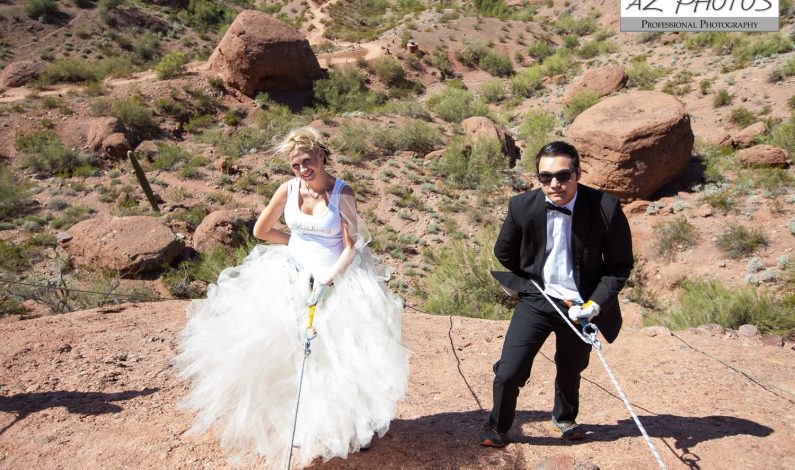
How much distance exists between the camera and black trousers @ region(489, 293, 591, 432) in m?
2.52

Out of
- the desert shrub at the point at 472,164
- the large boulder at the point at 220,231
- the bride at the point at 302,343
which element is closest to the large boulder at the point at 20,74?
the large boulder at the point at 220,231

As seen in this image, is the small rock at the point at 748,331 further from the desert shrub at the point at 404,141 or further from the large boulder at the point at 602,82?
the large boulder at the point at 602,82

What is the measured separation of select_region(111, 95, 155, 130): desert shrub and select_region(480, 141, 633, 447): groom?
16.6 m

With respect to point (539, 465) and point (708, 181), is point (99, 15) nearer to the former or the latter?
point (708, 181)

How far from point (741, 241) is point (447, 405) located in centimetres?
713

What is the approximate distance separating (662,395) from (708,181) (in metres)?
8.88

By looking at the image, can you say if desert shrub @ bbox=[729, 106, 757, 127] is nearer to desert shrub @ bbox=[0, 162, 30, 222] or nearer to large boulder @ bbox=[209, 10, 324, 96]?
large boulder @ bbox=[209, 10, 324, 96]

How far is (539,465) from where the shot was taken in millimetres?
2598

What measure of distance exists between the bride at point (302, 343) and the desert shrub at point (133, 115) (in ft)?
51.5

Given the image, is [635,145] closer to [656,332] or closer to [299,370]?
[656,332]

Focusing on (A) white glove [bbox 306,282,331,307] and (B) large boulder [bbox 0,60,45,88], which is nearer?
(A) white glove [bbox 306,282,331,307]

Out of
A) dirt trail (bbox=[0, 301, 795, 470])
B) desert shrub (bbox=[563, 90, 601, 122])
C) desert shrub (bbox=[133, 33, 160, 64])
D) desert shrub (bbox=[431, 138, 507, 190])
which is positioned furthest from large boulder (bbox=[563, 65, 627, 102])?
desert shrub (bbox=[133, 33, 160, 64])

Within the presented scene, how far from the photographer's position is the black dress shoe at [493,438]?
9.17 ft

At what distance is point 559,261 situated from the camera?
2.47 meters
